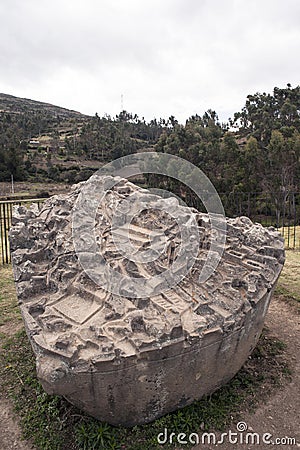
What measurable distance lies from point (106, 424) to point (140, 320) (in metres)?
0.98

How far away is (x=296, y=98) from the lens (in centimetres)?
2788

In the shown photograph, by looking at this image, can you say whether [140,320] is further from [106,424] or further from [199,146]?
[199,146]

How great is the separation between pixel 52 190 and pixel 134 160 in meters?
23.7

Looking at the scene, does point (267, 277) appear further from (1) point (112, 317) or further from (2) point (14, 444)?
(2) point (14, 444)

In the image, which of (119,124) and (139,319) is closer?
(139,319)

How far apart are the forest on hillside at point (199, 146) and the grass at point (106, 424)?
11525mm

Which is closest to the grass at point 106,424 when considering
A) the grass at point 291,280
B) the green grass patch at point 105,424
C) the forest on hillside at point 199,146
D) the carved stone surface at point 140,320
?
the green grass patch at point 105,424

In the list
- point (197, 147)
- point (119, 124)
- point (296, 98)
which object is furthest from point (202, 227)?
point (119, 124)

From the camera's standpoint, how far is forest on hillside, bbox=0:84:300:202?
1956cm

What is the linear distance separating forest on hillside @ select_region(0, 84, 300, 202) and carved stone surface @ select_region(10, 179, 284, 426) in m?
11.3

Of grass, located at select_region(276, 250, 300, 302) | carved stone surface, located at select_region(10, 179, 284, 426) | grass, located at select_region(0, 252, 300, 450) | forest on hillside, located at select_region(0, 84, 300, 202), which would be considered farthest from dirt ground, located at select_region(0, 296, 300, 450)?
forest on hillside, located at select_region(0, 84, 300, 202)

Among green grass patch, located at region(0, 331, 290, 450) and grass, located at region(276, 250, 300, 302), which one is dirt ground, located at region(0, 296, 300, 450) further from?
grass, located at region(276, 250, 300, 302)

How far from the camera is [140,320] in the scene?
3086 mm

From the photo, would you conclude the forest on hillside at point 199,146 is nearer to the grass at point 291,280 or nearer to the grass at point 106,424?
the grass at point 291,280
